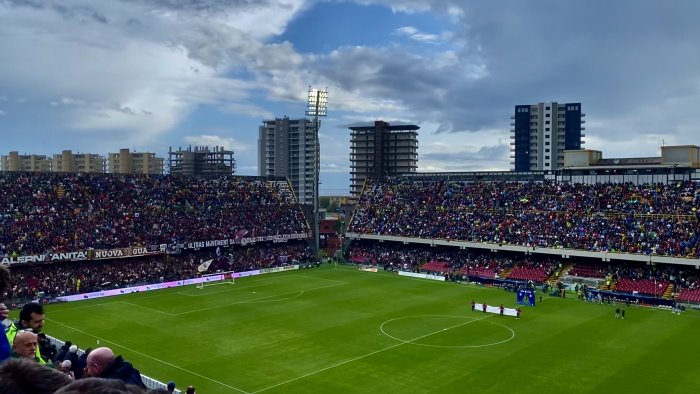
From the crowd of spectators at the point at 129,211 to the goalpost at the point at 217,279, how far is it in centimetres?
691

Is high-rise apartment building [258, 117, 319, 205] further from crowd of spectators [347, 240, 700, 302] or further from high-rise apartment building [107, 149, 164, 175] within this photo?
crowd of spectators [347, 240, 700, 302]

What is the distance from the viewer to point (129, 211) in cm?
6469

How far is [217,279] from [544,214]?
124 feet

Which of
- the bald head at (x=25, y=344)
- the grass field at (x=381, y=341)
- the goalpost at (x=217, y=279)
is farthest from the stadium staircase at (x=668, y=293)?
the bald head at (x=25, y=344)

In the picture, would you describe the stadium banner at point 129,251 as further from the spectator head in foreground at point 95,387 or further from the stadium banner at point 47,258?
the spectator head in foreground at point 95,387

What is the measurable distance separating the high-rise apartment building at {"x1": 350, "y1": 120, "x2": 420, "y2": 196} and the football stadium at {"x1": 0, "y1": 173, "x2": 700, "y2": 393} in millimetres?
54153

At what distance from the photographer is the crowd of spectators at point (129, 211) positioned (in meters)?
55.7

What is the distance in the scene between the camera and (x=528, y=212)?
226 ft

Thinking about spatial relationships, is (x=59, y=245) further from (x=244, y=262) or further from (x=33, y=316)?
(x=33, y=316)

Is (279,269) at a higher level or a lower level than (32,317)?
lower

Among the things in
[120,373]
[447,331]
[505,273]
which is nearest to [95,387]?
Result: [120,373]

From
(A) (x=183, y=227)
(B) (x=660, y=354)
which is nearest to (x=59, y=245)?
(A) (x=183, y=227)

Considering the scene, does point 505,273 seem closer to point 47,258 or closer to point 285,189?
point 285,189

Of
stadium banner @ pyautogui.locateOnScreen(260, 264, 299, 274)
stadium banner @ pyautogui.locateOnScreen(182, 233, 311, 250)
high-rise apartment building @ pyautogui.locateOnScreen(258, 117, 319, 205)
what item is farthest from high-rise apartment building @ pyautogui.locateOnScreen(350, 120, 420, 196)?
stadium banner @ pyautogui.locateOnScreen(260, 264, 299, 274)
